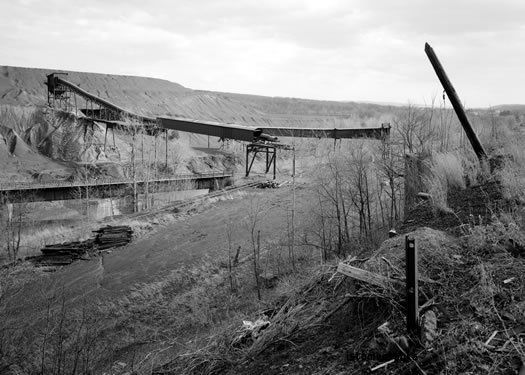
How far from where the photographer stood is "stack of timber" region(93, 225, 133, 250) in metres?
23.2

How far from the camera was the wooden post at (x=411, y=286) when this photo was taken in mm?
4219

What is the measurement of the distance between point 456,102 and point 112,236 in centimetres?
1863

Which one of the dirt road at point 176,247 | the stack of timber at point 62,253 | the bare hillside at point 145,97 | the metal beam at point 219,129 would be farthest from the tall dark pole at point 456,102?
the bare hillside at point 145,97

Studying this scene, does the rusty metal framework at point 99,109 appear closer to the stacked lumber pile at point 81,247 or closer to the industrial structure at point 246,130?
the industrial structure at point 246,130

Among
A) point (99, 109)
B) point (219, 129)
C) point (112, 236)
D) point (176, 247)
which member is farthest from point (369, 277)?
point (99, 109)

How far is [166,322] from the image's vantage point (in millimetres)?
15242

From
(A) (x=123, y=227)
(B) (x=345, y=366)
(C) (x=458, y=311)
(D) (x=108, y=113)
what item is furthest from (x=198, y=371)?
(D) (x=108, y=113)

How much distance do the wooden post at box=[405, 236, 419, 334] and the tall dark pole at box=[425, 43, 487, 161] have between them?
23.5ft

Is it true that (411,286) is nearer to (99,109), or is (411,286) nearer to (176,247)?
(176,247)

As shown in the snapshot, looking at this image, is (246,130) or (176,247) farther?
(246,130)

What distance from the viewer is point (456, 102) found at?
10672 millimetres

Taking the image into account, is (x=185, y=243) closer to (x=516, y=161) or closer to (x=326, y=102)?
(x=516, y=161)

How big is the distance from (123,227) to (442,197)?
1947cm

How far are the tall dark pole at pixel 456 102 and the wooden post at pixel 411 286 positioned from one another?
7177mm
